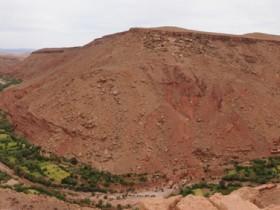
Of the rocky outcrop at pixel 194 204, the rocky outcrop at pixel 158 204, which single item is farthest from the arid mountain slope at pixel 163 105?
the rocky outcrop at pixel 194 204

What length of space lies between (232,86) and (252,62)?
18.9 feet

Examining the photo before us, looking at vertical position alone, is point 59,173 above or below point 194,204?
below

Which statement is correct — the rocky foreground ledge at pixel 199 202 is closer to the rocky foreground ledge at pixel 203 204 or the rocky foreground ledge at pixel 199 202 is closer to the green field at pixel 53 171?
the rocky foreground ledge at pixel 203 204

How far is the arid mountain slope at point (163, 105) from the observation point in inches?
1100

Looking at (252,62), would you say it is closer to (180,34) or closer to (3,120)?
(180,34)

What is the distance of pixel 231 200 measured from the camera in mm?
11688

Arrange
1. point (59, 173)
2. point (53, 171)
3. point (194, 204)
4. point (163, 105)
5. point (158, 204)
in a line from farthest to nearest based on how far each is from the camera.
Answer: point (163, 105), point (53, 171), point (59, 173), point (158, 204), point (194, 204)

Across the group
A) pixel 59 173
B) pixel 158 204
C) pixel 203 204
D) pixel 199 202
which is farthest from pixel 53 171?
pixel 203 204

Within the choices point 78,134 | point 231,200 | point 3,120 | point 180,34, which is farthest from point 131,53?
point 231,200

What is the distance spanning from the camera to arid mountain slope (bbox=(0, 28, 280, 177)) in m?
27.9

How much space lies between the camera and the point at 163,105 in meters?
30.2

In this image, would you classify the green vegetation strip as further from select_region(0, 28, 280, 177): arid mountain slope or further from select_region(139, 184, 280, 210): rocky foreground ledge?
select_region(139, 184, 280, 210): rocky foreground ledge

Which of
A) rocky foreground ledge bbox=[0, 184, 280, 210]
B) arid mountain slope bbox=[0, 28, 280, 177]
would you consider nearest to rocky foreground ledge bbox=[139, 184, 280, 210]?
rocky foreground ledge bbox=[0, 184, 280, 210]

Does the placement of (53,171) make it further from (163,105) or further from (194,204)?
(194,204)
